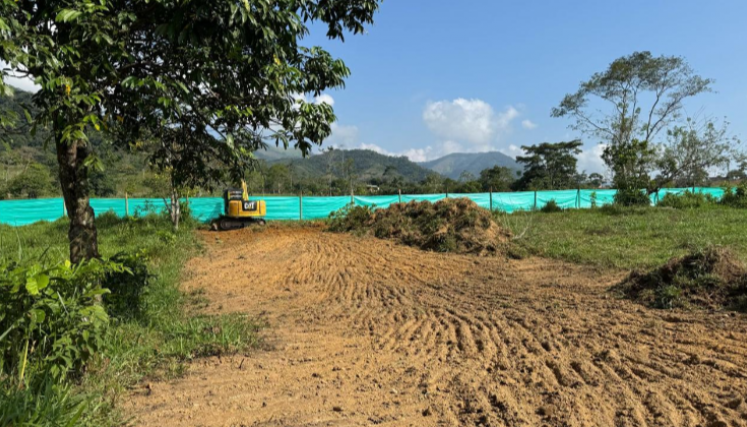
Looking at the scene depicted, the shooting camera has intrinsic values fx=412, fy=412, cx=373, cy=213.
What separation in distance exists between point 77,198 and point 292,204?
13.8m

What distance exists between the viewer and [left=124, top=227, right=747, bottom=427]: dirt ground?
261cm

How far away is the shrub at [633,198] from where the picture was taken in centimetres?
1554

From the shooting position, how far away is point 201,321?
4.60 m

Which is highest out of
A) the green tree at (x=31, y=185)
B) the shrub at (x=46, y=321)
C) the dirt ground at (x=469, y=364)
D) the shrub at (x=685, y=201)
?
the green tree at (x=31, y=185)

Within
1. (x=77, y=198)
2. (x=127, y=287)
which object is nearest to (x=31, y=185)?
(x=127, y=287)

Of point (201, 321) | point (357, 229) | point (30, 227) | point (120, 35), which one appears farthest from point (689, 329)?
point (30, 227)

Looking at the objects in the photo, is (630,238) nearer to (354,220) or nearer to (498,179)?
(354,220)

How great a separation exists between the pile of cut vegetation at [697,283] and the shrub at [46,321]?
5.38 m

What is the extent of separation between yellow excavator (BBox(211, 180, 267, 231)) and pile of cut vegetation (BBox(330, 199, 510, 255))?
3.24 m

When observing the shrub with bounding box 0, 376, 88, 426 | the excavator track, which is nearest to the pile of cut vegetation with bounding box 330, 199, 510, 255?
the excavator track

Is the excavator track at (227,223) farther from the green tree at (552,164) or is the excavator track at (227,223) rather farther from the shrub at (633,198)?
the green tree at (552,164)

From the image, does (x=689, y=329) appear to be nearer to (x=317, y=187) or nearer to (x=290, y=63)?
(x=290, y=63)

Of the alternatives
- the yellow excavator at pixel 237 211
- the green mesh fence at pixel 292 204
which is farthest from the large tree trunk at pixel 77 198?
the green mesh fence at pixel 292 204

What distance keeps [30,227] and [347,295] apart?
42.9 ft
